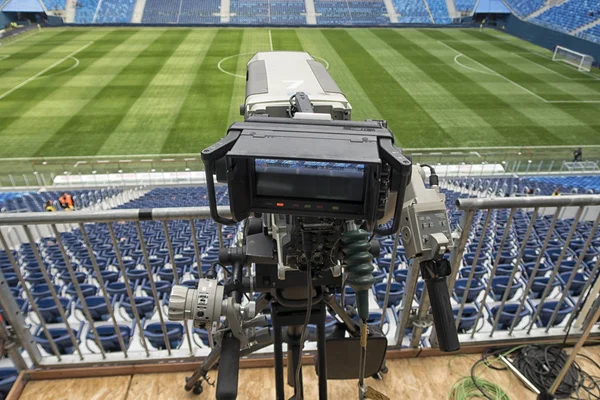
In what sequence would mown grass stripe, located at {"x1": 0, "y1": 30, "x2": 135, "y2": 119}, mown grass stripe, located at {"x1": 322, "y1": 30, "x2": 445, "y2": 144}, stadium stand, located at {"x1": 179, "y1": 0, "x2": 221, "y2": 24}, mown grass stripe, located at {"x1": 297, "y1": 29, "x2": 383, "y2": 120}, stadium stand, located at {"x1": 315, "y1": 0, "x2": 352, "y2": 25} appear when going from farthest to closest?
1. stadium stand, located at {"x1": 315, "y1": 0, "x2": 352, "y2": 25}
2. stadium stand, located at {"x1": 179, "y1": 0, "x2": 221, "y2": 24}
3. mown grass stripe, located at {"x1": 0, "y1": 30, "x2": 135, "y2": 119}
4. mown grass stripe, located at {"x1": 297, "y1": 29, "x2": 383, "y2": 120}
5. mown grass stripe, located at {"x1": 322, "y1": 30, "x2": 445, "y2": 144}

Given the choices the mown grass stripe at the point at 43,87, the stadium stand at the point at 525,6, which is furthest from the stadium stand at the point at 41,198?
the stadium stand at the point at 525,6

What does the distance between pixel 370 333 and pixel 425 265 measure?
1.10 m

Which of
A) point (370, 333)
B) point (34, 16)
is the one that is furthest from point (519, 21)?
point (34, 16)

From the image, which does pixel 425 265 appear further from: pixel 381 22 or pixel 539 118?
pixel 381 22

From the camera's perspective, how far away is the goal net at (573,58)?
25.1 m

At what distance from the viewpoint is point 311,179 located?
134 centimetres

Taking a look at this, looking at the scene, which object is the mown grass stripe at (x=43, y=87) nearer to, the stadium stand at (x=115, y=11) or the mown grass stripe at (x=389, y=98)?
the stadium stand at (x=115, y=11)

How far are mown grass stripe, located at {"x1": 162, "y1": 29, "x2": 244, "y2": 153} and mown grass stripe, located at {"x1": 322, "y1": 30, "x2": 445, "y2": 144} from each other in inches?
295

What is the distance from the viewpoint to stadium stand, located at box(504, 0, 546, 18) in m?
36.2

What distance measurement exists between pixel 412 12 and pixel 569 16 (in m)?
15.0

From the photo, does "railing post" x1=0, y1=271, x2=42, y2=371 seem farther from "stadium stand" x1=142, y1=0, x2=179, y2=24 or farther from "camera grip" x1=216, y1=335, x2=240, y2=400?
"stadium stand" x1=142, y1=0, x2=179, y2=24

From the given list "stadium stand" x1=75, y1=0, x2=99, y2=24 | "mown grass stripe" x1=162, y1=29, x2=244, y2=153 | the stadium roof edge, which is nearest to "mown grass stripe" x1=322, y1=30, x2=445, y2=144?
"mown grass stripe" x1=162, y1=29, x2=244, y2=153

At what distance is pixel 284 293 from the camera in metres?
1.93

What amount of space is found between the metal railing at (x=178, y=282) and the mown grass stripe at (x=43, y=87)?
12438 mm
